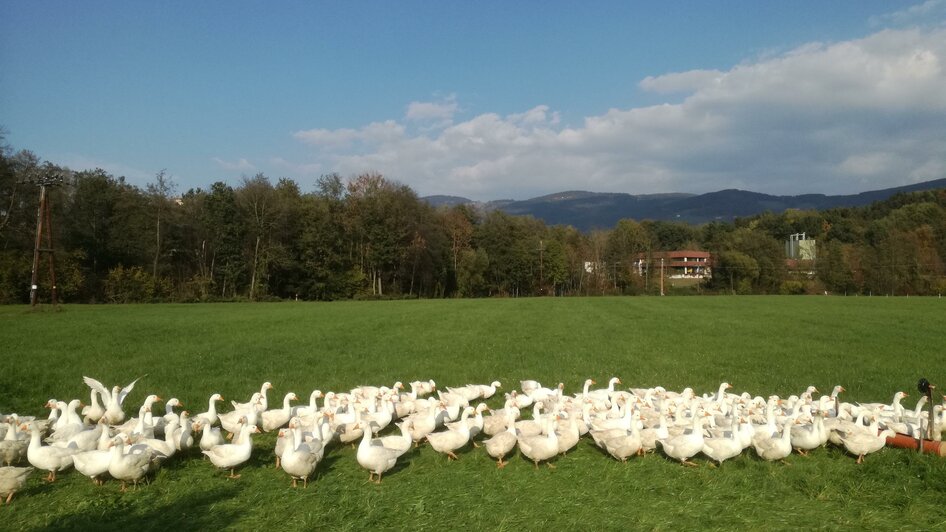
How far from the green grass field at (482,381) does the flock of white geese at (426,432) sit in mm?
258

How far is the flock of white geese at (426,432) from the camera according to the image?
314 inches

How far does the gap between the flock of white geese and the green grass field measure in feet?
0.85

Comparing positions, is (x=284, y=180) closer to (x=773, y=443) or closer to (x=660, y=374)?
(x=660, y=374)

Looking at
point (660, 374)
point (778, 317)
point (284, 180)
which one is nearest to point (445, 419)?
point (660, 374)

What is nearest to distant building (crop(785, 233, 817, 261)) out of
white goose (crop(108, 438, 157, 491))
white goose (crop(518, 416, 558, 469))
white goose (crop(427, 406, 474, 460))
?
white goose (crop(518, 416, 558, 469))

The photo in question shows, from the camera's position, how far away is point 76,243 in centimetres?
5503

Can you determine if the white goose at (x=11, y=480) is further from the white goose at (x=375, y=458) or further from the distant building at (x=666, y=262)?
the distant building at (x=666, y=262)

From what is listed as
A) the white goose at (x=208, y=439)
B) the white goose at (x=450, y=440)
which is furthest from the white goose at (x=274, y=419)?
the white goose at (x=450, y=440)

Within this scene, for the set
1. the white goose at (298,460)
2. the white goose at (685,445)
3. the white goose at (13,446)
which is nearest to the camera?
the white goose at (298,460)

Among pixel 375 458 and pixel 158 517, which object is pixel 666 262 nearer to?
pixel 375 458

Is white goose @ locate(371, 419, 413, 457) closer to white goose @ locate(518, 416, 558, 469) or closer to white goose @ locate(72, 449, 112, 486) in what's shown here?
white goose @ locate(518, 416, 558, 469)

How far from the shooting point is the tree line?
176ft

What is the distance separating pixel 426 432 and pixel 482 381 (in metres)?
5.74

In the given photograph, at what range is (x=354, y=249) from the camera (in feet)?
243
